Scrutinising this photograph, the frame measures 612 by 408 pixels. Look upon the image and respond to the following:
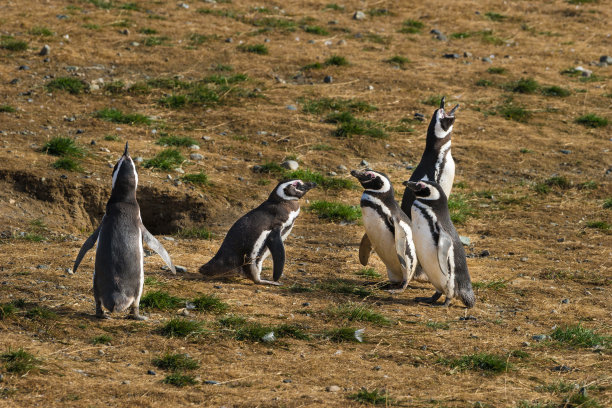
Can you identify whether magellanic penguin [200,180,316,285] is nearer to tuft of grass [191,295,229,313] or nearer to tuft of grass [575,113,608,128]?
tuft of grass [191,295,229,313]

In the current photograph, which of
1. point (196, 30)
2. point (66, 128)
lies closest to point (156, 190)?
point (66, 128)

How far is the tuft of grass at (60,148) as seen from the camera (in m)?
8.61

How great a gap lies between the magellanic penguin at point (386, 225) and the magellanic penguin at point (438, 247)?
0.22 meters

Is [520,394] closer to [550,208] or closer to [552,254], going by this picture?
[552,254]

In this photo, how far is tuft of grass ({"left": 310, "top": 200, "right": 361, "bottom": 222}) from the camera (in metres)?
8.40

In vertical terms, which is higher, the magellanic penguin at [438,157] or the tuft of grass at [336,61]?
the tuft of grass at [336,61]

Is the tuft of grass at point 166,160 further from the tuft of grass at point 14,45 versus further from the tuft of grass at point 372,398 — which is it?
the tuft of grass at point 372,398

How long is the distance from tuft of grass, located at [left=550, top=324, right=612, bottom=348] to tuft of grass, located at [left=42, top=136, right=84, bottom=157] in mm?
5164

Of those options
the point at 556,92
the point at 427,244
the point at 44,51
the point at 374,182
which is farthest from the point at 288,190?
the point at 556,92

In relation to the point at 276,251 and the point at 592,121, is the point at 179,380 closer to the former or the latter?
the point at 276,251

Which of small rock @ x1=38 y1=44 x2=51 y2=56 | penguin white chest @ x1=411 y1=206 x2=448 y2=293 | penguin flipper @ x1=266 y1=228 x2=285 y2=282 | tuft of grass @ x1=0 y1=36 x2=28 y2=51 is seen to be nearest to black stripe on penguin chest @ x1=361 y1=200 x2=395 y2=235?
penguin white chest @ x1=411 y1=206 x2=448 y2=293

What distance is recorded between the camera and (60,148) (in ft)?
28.2

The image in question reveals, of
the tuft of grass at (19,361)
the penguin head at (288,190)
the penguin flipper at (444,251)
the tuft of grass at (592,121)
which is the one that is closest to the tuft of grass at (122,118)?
the penguin head at (288,190)

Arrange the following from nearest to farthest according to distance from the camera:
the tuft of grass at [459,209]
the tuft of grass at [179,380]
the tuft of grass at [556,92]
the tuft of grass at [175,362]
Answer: the tuft of grass at [179,380], the tuft of grass at [175,362], the tuft of grass at [459,209], the tuft of grass at [556,92]
